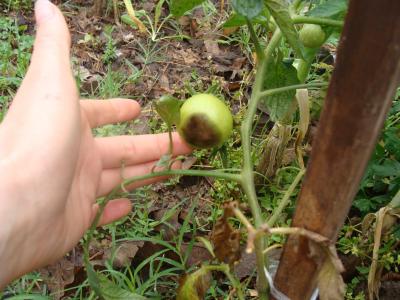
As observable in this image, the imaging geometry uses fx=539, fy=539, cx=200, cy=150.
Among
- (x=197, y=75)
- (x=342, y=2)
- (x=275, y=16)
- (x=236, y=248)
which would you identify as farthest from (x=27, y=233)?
(x=197, y=75)

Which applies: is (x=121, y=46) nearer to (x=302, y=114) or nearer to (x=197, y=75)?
(x=197, y=75)

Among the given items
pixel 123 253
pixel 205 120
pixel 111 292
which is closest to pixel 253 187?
pixel 205 120

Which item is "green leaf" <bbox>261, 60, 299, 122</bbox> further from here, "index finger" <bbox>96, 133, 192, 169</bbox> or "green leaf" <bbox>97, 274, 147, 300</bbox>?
"green leaf" <bbox>97, 274, 147, 300</bbox>

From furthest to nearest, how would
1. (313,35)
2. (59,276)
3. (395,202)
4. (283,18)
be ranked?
(59,276) → (395,202) → (313,35) → (283,18)

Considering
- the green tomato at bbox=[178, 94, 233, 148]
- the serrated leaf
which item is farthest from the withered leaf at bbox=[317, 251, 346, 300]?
the green tomato at bbox=[178, 94, 233, 148]

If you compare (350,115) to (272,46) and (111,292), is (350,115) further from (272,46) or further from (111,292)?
(111,292)

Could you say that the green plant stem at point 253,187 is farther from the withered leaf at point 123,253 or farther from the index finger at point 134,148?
the withered leaf at point 123,253
